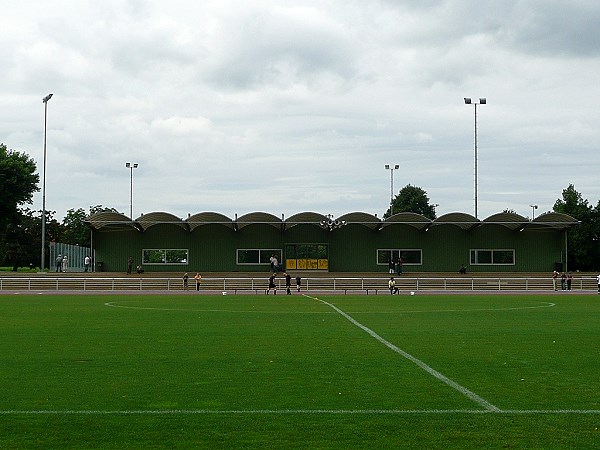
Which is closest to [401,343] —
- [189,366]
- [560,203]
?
[189,366]

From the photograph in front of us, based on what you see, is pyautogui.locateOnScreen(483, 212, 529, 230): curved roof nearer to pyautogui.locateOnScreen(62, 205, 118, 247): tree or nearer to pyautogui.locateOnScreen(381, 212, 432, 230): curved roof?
pyautogui.locateOnScreen(381, 212, 432, 230): curved roof

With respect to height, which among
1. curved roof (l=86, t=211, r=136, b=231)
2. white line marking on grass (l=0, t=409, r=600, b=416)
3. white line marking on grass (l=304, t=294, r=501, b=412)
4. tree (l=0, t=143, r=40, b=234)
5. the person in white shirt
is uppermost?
tree (l=0, t=143, r=40, b=234)

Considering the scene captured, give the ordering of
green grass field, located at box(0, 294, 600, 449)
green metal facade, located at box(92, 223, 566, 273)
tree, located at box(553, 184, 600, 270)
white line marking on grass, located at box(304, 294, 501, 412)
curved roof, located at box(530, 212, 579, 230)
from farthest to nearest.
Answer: tree, located at box(553, 184, 600, 270) → green metal facade, located at box(92, 223, 566, 273) → curved roof, located at box(530, 212, 579, 230) → white line marking on grass, located at box(304, 294, 501, 412) → green grass field, located at box(0, 294, 600, 449)

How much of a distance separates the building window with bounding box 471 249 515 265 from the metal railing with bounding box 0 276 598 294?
12.0 meters

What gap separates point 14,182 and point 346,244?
30358 millimetres

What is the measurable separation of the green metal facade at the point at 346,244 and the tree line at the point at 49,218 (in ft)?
15.4

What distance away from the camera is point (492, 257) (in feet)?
236

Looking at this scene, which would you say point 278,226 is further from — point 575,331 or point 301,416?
point 301,416

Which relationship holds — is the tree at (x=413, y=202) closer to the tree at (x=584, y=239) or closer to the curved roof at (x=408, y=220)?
the tree at (x=584, y=239)

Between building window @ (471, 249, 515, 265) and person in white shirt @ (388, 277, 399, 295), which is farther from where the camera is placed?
building window @ (471, 249, 515, 265)

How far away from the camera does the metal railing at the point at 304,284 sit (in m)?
55.9

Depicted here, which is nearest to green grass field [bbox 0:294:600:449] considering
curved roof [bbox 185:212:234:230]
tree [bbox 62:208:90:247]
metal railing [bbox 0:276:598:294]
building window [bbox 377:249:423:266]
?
metal railing [bbox 0:276:598:294]

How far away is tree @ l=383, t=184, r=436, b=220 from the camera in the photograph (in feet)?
383

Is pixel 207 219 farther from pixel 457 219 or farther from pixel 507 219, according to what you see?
pixel 507 219
